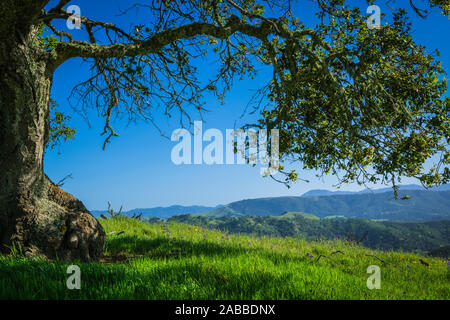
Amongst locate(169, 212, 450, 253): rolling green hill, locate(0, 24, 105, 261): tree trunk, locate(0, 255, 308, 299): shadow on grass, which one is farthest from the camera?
locate(169, 212, 450, 253): rolling green hill

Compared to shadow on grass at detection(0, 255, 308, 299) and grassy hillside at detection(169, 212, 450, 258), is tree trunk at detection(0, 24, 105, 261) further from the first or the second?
grassy hillside at detection(169, 212, 450, 258)

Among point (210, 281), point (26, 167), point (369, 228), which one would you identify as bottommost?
point (369, 228)

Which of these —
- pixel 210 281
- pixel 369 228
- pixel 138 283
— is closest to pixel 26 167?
pixel 138 283

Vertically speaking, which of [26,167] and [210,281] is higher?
[26,167]

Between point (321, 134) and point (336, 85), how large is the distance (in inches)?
93.9

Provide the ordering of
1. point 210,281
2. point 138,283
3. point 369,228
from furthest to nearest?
point 369,228, point 210,281, point 138,283

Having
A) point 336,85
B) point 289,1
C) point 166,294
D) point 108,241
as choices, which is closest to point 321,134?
point 336,85

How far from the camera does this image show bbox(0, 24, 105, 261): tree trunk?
216 inches

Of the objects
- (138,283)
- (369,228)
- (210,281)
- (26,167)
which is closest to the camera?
(138,283)

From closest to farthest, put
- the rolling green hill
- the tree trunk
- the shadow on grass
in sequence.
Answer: the shadow on grass < the tree trunk < the rolling green hill

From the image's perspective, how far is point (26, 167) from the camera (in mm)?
5645

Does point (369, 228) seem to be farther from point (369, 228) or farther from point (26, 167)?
point (26, 167)

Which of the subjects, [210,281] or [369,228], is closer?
[210,281]

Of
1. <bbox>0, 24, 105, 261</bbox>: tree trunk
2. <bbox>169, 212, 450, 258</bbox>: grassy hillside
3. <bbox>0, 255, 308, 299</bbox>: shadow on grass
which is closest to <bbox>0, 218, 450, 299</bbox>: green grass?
<bbox>0, 255, 308, 299</bbox>: shadow on grass
